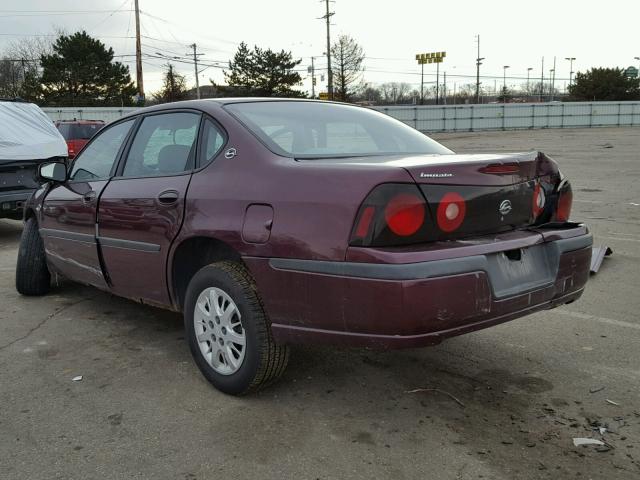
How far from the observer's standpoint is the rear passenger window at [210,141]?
3.23 metres

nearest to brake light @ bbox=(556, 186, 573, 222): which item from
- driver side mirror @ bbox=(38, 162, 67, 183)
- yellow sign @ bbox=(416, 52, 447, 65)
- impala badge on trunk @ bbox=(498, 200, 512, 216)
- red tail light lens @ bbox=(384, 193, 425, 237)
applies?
impala badge on trunk @ bbox=(498, 200, 512, 216)

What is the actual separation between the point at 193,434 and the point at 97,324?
78.4 inches

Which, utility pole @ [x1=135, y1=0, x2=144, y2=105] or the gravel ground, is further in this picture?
utility pole @ [x1=135, y1=0, x2=144, y2=105]

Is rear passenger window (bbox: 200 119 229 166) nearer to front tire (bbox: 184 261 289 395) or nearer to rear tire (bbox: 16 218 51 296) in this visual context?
front tire (bbox: 184 261 289 395)

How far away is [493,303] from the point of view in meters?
2.65

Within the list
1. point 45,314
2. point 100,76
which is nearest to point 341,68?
point 100,76

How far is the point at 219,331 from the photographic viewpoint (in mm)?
3146

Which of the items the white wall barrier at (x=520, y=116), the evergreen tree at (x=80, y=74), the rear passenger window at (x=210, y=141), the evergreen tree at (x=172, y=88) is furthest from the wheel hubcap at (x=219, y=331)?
the evergreen tree at (x=172, y=88)

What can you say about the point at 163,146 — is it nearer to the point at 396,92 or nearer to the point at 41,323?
the point at 41,323

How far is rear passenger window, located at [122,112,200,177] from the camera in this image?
346 centimetres

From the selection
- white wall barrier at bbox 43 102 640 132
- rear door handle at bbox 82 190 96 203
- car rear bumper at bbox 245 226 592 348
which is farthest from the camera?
white wall barrier at bbox 43 102 640 132

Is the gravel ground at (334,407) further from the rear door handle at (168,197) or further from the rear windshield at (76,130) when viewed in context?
the rear windshield at (76,130)

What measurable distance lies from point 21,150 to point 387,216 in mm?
7168

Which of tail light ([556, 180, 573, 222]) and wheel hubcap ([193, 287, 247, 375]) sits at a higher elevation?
tail light ([556, 180, 573, 222])
